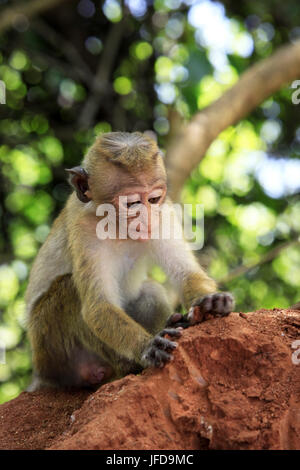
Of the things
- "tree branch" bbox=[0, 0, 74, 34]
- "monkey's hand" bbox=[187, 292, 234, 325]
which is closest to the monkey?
"monkey's hand" bbox=[187, 292, 234, 325]

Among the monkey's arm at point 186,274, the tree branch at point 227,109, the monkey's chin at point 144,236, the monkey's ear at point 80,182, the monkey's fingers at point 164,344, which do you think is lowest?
the monkey's fingers at point 164,344

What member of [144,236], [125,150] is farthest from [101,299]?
[125,150]

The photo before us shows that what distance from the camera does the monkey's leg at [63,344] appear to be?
3.01 metres

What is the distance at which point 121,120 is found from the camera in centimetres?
646

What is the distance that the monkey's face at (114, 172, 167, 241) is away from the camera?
105 inches

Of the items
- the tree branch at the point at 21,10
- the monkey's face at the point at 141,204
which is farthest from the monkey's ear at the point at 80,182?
the tree branch at the point at 21,10

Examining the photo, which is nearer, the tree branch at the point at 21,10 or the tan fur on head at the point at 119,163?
the tan fur on head at the point at 119,163

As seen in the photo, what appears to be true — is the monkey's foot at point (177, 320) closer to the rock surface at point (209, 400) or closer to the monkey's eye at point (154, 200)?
the rock surface at point (209, 400)

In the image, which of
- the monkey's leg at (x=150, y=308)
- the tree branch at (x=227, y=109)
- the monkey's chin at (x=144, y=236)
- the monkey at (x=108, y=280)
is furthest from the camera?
→ the tree branch at (x=227, y=109)

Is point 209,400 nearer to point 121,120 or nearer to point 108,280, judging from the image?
point 108,280

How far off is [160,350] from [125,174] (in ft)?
3.01

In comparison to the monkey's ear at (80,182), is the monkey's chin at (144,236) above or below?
below

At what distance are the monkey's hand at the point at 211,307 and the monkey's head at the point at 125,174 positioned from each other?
57 cm

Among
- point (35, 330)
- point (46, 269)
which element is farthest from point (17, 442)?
point (46, 269)
